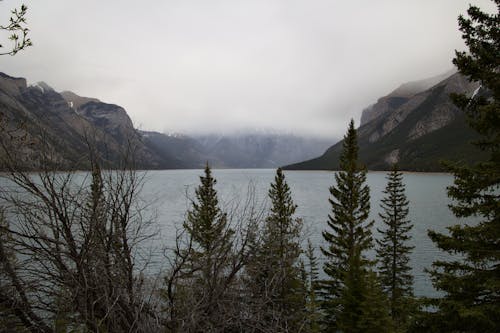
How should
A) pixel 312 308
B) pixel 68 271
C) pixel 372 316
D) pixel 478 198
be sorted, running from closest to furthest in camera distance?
1. pixel 68 271
2. pixel 478 198
3. pixel 312 308
4. pixel 372 316

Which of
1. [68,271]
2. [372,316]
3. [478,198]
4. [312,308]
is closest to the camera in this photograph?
[68,271]

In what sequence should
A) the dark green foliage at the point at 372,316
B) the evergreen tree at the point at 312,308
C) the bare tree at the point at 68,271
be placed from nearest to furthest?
the bare tree at the point at 68,271 < the evergreen tree at the point at 312,308 < the dark green foliage at the point at 372,316

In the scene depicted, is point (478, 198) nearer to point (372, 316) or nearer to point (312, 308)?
point (312, 308)

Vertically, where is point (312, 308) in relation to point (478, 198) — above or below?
below

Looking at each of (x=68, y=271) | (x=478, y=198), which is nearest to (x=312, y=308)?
(x=478, y=198)

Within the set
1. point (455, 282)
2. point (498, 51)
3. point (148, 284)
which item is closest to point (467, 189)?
point (455, 282)

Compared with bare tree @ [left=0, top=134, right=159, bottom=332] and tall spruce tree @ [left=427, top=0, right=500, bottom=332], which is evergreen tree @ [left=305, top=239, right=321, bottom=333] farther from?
tall spruce tree @ [left=427, top=0, right=500, bottom=332]

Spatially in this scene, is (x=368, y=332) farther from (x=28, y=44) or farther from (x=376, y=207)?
(x=376, y=207)

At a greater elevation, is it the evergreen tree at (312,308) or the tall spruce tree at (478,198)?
the tall spruce tree at (478,198)

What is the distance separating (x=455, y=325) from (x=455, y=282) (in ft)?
3.89

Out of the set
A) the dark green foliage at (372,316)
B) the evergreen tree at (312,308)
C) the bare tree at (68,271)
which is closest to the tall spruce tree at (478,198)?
the evergreen tree at (312,308)

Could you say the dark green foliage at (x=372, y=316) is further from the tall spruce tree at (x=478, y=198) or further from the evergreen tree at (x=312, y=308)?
the tall spruce tree at (x=478, y=198)

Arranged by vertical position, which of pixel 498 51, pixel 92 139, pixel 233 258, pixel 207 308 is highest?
pixel 498 51

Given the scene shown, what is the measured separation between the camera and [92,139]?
489 centimetres
